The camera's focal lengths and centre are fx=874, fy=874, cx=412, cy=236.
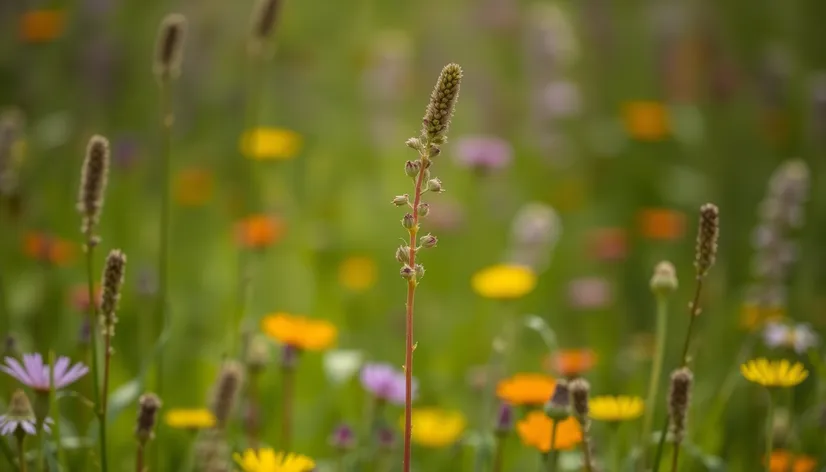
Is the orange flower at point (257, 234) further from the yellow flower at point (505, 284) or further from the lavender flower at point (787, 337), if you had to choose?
the lavender flower at point (787, 337)

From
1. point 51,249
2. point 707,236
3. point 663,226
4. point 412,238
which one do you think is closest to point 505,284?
point 707,236

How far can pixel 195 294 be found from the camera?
8.43 feet

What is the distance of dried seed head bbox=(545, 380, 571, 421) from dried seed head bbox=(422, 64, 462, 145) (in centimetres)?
40

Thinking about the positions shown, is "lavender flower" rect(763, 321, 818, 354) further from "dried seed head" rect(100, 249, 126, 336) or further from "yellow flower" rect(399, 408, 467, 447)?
"dried seed head" rect(100, 249, 126, 336)

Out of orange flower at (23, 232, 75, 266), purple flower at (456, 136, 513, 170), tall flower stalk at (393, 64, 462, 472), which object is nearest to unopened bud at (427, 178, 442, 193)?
tall flower stalk at (393, 64, 462, 472)

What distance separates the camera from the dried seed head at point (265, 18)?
1460 millimetres

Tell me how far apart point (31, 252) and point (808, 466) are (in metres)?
1.77

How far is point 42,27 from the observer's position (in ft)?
10.6

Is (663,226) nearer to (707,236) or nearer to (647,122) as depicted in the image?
(647,122)

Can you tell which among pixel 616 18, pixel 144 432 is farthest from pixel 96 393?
pixel 616 18

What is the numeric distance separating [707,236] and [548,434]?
405mm

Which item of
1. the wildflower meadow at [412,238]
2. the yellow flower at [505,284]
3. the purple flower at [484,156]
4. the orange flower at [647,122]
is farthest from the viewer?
the orange flower at [647,122]

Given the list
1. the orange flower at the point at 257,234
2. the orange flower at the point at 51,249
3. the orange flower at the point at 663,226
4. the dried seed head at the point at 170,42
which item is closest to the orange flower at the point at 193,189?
the orange flower at the point at 51,249

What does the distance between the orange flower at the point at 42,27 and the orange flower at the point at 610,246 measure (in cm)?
214
